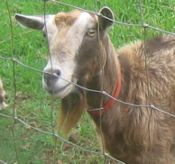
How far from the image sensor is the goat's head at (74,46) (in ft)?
11.6

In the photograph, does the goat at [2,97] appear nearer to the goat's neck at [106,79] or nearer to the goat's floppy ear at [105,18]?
the goat's neck at [106,79]

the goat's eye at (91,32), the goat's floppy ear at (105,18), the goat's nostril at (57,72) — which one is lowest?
the goat's nostril at (57,72)

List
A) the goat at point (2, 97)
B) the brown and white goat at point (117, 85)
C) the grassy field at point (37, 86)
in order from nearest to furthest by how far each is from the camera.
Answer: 1. the brown and white goat at point (117, 85)
2. the grassy field at point (37, 86)
3. the goat at point (2, 97)

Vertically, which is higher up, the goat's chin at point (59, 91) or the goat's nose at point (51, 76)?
the goat's nose at point (51, 76)

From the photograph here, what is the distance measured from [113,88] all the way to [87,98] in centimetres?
16

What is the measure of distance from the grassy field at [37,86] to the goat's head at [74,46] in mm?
382

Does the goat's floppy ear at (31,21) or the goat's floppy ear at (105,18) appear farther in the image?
the goat's floppy ear at (31,21)

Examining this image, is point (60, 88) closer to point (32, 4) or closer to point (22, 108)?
point (22, 108)

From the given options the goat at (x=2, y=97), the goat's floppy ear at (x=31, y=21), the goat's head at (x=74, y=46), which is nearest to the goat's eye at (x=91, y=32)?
the goat's head at (x=74, y=46)

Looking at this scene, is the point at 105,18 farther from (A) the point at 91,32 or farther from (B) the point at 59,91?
(B) the point at 59,91

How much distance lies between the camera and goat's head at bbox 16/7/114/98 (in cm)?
353

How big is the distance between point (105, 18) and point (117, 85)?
488 millimetres

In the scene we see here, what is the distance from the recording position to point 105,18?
11.7ft

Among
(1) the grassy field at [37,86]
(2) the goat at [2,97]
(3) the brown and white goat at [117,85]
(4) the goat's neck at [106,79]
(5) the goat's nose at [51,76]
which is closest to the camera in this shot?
(5) the goat's nose at [51,76]
